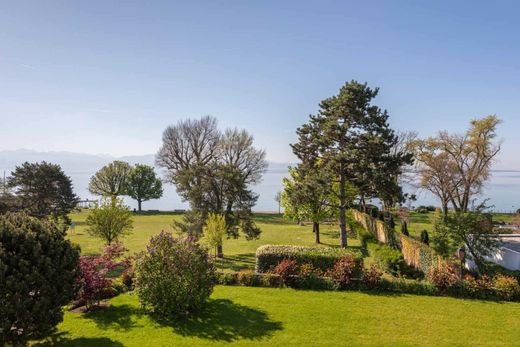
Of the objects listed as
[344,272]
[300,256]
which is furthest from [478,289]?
[300,256]

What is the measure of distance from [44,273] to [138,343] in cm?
364

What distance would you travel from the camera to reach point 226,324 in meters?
12.8

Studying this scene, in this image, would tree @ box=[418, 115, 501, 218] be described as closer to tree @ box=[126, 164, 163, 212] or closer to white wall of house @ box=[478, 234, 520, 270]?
white wall of house @ box=[478, 234, 520, 270]

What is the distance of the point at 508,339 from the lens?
11.6 m

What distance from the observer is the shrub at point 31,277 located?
9680 millimetres

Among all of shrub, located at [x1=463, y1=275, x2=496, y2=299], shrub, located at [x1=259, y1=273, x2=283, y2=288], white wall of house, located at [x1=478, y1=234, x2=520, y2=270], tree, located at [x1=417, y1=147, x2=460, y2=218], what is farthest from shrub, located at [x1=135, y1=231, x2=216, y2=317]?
tree, located at [x1=417, y1=147, x2=460, y2=218]

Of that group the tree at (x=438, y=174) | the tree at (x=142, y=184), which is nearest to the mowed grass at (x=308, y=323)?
the tree at (x=438, y=174)

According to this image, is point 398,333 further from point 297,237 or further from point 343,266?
point 297,237

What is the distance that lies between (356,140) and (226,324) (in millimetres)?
18311

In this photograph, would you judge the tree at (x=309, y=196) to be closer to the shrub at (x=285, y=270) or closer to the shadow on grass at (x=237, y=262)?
the shadow on grass at (x=237, y=262)

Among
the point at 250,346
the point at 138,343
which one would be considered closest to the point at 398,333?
the point at 250,346

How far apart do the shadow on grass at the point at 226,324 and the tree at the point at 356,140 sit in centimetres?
1483

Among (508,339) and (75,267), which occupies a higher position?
(75,267)

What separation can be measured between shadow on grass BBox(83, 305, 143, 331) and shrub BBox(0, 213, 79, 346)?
2245 mm
